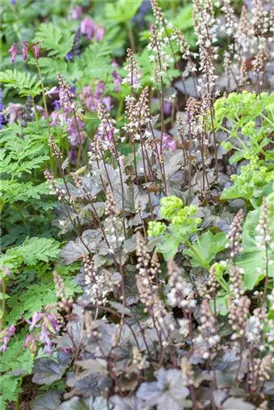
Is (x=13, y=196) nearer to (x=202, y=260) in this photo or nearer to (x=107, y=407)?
(x=202, y=260)

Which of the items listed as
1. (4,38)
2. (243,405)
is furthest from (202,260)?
(4,38)

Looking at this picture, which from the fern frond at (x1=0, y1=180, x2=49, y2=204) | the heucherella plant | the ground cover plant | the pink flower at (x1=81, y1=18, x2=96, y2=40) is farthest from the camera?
the pink flower at (x1=81, y1=18, x2=96, y2=40)

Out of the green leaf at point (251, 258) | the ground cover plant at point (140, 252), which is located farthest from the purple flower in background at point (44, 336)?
the green leaf at point (251, 258)

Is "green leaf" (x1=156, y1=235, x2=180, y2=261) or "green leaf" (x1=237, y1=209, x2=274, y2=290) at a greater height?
"green leaf" (x1=156, y1=235, x2=180, y2=261)

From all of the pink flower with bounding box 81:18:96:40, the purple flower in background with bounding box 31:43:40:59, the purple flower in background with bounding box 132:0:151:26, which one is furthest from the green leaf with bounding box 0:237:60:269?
the purple flower in background with bounding box 132:0:151:26

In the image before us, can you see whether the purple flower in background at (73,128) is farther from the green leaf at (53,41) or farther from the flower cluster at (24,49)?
the green leaf at (53,41)

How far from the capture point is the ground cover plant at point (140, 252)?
2.35 metres

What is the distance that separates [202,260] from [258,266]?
23 centimetres

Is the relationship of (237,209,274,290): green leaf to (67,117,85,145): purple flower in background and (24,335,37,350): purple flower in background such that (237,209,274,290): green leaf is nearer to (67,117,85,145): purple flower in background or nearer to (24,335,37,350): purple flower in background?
(24,335,37,350): purple flower in background

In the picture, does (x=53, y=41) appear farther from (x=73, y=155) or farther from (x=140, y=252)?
(x=140, y=252)

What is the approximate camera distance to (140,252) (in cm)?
233

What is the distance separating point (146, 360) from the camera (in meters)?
2.47

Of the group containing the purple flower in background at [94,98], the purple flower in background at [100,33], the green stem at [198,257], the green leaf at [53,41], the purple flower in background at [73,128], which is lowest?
the green stem at [198,257]

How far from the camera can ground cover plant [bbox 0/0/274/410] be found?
2346mm
